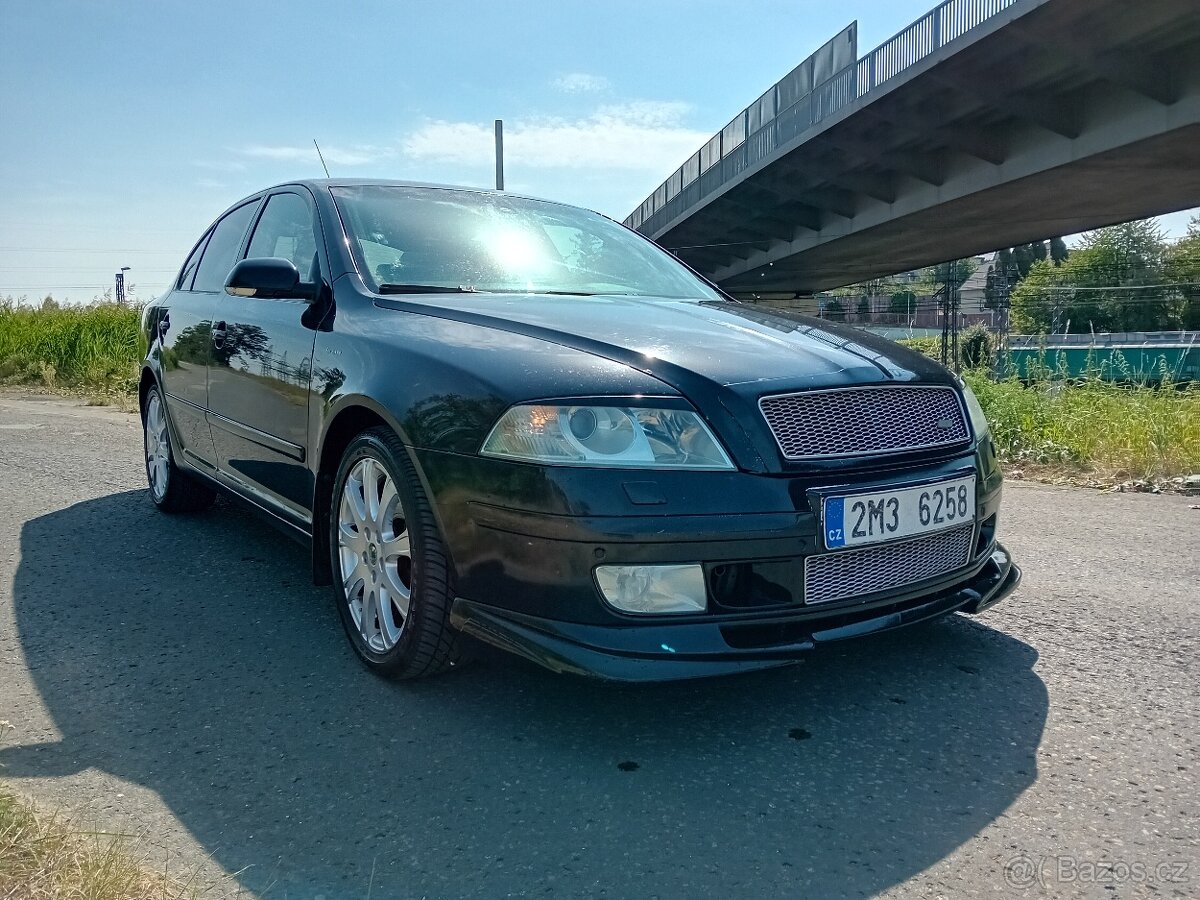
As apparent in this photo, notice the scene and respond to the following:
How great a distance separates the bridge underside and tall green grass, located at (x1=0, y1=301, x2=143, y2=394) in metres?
14.8

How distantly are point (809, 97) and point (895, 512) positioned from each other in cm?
2350

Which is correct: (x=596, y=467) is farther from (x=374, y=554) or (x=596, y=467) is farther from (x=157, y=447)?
(x=157, y=447)

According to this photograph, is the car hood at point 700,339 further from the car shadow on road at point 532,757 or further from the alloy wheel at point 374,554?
the car shadow on road at point 532,757

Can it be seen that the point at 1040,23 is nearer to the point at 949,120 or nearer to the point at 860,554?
the point at 949,120

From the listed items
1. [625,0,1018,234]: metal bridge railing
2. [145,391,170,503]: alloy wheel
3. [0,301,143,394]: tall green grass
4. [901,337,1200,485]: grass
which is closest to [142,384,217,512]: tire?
[145,391,170,503]: alloy wheel

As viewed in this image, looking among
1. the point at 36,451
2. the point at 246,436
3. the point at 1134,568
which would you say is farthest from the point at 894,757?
the point at 36,451

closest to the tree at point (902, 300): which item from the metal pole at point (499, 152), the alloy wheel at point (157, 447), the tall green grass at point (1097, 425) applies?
the metal pole at point (499, 152)

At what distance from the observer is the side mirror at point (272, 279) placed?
3334mm

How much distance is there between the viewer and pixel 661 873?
1.92 meters

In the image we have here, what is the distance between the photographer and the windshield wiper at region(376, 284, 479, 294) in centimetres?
324

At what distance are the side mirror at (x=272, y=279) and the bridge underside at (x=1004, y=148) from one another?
52.3 ft

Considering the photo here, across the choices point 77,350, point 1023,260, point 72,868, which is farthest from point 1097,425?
point 1023,260

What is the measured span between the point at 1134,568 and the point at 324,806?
3.42 metres

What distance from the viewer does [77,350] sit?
14.0m
